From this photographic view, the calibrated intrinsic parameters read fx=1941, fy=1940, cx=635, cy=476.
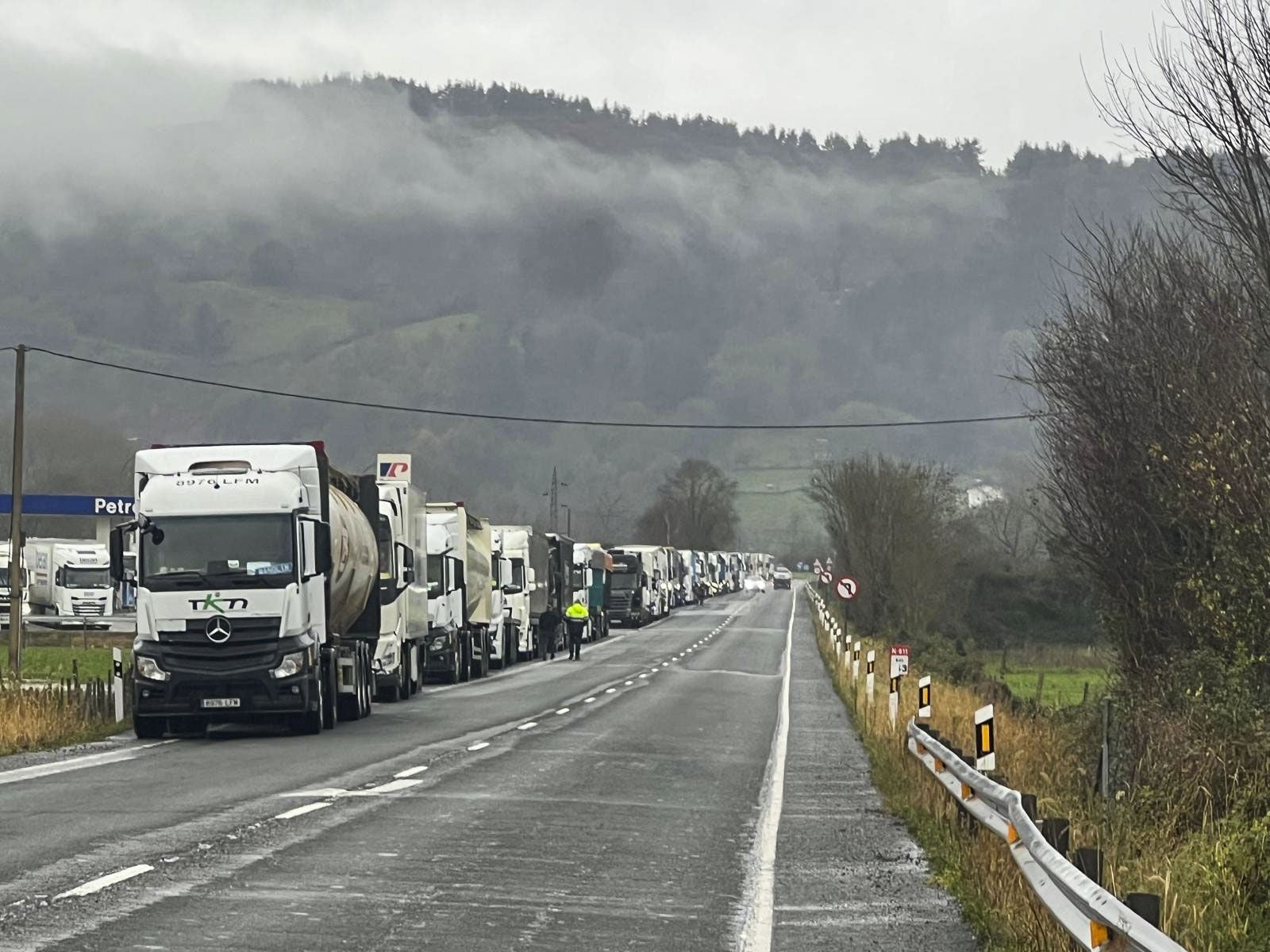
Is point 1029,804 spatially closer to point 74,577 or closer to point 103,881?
point 103,881

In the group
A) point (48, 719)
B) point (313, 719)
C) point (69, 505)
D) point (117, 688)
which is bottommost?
point (313, 719)

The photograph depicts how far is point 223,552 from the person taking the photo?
24.7m

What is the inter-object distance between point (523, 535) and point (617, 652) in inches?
347

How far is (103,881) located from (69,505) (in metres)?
88.6

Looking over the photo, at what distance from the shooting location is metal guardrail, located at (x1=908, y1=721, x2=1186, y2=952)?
21.5ft

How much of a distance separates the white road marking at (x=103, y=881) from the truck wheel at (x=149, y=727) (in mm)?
13792

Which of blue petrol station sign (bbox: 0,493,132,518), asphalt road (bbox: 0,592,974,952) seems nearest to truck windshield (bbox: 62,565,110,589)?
blue petrol station sign (bbox: 0,493,132,518)

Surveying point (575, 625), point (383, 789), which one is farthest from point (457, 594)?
point (383, 789)

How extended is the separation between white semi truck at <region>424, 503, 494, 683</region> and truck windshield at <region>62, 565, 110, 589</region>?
34.3m

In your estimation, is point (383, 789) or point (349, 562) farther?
point (349, 562)

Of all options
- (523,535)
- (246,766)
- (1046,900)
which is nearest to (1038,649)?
(523,535)

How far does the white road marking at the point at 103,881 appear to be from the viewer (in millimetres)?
10406

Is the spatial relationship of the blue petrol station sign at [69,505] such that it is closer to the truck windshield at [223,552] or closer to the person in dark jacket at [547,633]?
the person in dark jacket at [547,633]

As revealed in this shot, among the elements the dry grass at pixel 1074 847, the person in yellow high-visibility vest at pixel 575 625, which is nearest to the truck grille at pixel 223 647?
the dry grass at pixel 1074 847
